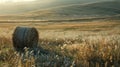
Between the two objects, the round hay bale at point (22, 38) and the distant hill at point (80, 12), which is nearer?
the round hay bale at point (22, 38)

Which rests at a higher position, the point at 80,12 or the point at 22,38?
the point at 22,38

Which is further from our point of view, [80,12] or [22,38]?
[80,12]

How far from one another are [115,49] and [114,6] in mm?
121019

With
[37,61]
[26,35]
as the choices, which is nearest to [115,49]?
[37,61]

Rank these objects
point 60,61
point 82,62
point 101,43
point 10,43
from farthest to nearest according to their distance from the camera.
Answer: point 10,43
point 101,43
point 60,61
point 82,62

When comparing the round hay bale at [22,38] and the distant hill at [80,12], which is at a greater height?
the round hay bale at [22,38]

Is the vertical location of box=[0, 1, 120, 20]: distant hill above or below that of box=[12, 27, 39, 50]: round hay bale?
below

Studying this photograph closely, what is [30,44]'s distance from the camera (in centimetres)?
1362

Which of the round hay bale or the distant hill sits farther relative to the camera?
the distant hill

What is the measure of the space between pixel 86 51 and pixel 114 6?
121 metres

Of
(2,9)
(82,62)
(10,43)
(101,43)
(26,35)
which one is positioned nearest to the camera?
(82,62)

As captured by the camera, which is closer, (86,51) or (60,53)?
(86,51)

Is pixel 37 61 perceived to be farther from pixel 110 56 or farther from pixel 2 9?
pixel 2 9

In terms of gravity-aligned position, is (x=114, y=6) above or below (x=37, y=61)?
below
